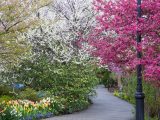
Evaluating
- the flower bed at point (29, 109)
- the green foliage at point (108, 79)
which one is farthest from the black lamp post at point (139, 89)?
the green foliage at point (108, 79)

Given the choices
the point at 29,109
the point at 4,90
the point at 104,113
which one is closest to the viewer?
the point at 29,109

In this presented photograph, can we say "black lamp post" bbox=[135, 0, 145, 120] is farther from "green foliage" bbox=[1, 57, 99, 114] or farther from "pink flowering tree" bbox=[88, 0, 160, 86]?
"green foliage" bbox=[1, 57, 99, 114]

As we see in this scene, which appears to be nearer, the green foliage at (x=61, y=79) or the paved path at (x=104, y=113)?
the paved path at (x=104, y=113)

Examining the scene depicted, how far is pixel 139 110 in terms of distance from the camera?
9.30 metres

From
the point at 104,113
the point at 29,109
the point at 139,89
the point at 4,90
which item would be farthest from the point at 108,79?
the point at 139,89

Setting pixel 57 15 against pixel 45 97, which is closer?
A: pixel 45 97

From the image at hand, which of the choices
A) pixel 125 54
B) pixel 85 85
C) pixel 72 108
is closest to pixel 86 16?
pixel 85 85

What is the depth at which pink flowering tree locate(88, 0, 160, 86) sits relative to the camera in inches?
344

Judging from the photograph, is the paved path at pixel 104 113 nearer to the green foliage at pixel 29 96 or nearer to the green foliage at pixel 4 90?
the green foliage at pixel 29 96

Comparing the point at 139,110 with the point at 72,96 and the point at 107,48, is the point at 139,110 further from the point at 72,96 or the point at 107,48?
the point at 72,96

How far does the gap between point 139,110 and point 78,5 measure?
34.2 feet

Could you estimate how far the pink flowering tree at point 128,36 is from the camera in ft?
28.6

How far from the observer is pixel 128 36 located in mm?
9375

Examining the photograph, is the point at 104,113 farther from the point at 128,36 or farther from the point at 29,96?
the point at 128,36
